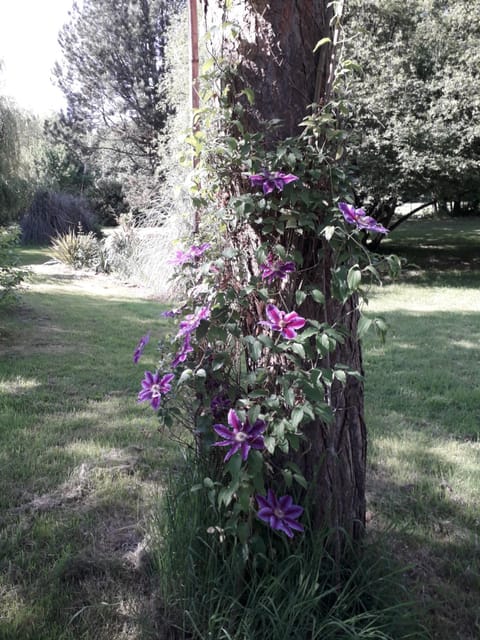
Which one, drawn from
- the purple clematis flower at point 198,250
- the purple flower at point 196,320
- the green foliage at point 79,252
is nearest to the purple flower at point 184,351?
the purple flower at point 196,320

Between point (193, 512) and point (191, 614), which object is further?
point (193, 512)

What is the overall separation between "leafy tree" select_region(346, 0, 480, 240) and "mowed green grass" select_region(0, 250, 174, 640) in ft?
19.1

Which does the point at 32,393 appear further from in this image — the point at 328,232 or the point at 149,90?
the point at 149,90

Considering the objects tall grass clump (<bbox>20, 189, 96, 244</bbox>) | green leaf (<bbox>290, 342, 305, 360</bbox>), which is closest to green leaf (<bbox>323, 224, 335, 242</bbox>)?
green leaf (<bbox>290, 342, 305, 360</bbox>)

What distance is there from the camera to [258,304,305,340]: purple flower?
1.33 m

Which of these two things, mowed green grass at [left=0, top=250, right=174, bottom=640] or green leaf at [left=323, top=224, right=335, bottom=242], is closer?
green leaf at [left=323, top=224, right=335, bottom=242]

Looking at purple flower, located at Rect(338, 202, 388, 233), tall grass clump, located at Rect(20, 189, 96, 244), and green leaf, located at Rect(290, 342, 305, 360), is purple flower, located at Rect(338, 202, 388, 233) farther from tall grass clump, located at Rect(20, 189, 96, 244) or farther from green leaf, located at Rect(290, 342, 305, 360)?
tall grass clump, located at Rect(20, 189, 96, 244)

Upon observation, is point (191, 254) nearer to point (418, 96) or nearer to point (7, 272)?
point (7, 272)

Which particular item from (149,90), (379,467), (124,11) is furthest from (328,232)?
(124,11)

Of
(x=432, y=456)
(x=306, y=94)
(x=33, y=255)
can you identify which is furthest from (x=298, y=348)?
(x=33, y=255)

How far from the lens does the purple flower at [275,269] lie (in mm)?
1440

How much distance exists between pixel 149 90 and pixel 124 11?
11.2 ft

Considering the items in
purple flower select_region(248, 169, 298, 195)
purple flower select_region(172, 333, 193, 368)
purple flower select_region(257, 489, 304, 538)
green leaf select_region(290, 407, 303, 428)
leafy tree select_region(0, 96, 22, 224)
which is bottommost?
purple flower select_region(257, 489, 304, 538)

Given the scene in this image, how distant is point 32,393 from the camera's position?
357cm
